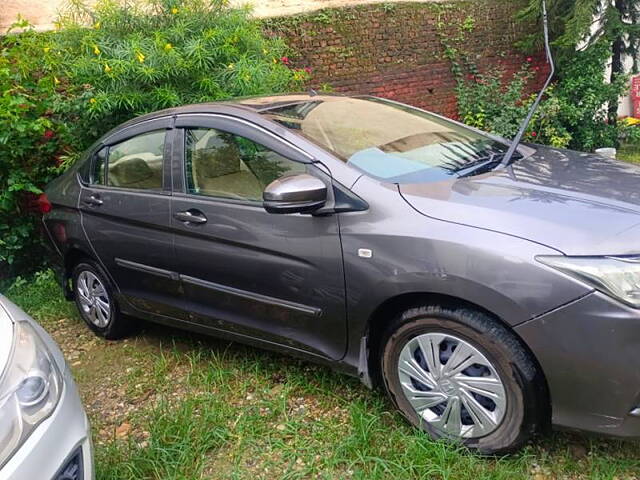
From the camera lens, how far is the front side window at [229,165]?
117 inches

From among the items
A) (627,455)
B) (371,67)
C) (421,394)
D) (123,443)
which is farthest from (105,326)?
(371,67)

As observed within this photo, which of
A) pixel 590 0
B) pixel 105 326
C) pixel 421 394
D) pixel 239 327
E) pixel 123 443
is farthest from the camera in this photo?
pixel 590 0

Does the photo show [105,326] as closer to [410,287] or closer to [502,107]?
[410,287]

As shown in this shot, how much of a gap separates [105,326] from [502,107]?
650cm

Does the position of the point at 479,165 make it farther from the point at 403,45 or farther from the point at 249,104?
the point at 403,45

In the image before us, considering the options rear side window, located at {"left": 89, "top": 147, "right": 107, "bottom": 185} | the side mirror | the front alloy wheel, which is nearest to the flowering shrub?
rear side window, located at {"left": 89, "top": 147, "right": 107, "bottom": 185}

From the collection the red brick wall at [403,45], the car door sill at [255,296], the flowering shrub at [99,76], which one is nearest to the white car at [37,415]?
the car door sill at [255,296]

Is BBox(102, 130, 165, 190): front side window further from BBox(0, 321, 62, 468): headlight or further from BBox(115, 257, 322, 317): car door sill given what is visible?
BBox(0, 321, 62, 468): headlight

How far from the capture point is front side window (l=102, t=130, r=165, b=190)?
3.42 metres

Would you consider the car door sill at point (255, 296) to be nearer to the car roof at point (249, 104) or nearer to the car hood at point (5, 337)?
the car roof at point (249, 104)

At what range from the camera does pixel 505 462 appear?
246 centimetres

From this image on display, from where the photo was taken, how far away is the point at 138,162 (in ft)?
11.8

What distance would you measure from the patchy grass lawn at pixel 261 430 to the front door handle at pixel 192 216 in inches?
34.4

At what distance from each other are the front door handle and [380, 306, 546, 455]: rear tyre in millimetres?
1130
